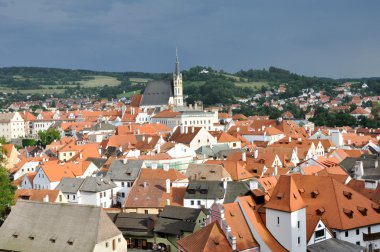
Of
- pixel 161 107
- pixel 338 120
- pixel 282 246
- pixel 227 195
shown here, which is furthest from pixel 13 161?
pixel 338 120

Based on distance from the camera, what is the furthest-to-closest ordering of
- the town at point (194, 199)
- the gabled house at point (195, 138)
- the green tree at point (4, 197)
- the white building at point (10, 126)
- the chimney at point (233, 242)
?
the white building at point (10, 126), the gabled house at point (195, 138), the green tree at point (4, 197), the town at point (194, 199), the chimney at point (233, 242)

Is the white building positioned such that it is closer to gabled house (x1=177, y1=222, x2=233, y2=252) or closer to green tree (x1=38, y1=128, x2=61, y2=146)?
green tree (x1=38, y1=128, x2=61, y2=146)

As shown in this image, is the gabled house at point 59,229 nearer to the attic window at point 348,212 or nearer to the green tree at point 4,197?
the green tree at point 4,197

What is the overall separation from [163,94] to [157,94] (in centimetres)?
212

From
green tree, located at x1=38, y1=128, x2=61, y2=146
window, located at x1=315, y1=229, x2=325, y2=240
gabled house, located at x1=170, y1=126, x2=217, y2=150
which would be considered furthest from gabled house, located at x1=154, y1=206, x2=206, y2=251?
green tree, located at x1=38, y1=128, x2=61, y2=146

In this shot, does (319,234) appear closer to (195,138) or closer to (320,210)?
(320,210)

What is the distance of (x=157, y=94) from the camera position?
175m

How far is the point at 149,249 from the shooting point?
48.8m

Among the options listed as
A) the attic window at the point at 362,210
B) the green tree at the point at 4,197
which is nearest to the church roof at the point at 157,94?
the green tree at the point at 4,197

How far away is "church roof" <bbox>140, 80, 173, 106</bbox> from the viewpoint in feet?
568

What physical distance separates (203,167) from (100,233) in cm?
2726

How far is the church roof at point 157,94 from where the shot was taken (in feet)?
568

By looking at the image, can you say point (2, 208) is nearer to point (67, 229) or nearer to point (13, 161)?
point (67, 229)

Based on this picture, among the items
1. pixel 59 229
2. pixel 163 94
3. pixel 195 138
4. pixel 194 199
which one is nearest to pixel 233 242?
pixel 59 229
